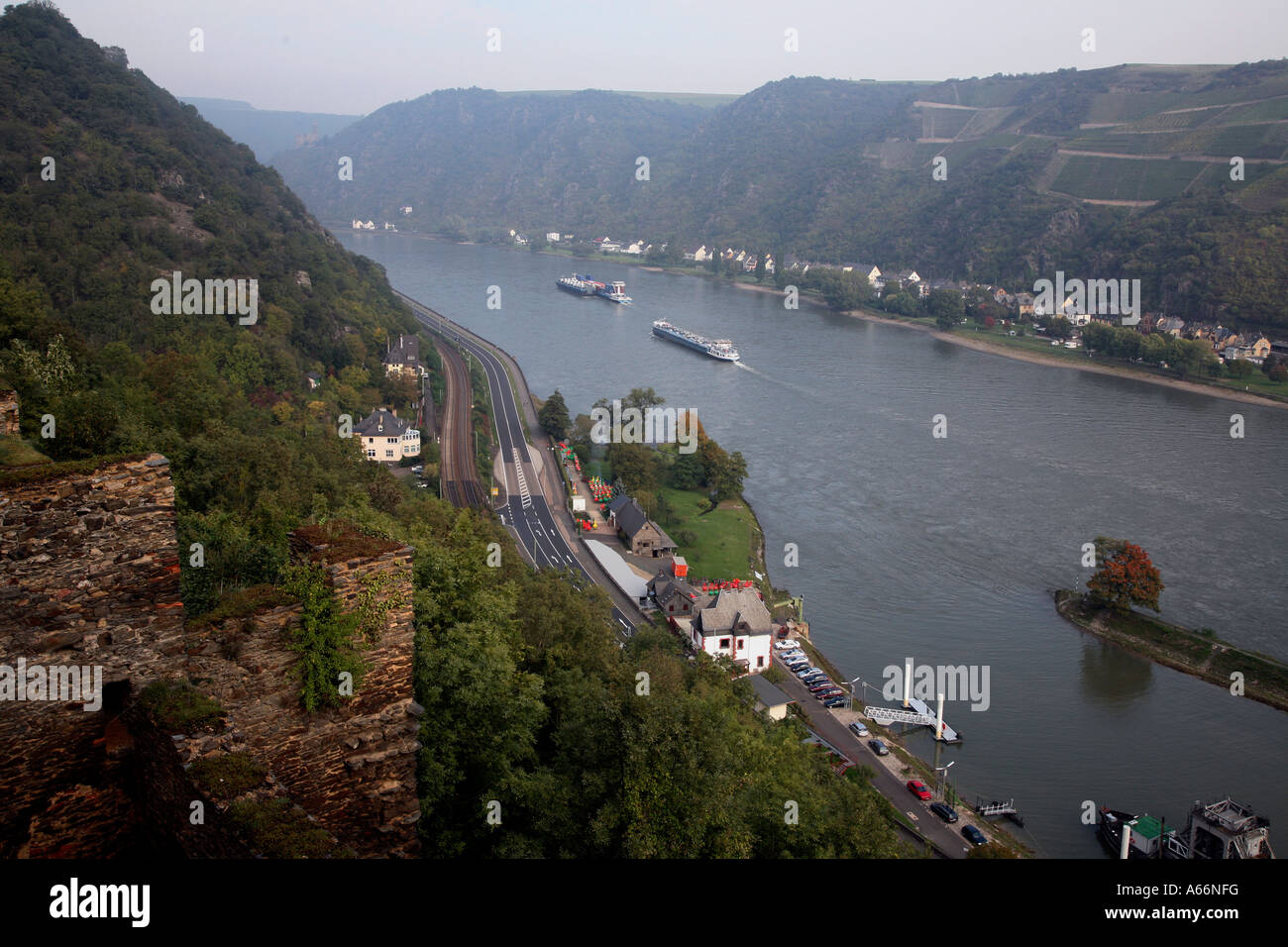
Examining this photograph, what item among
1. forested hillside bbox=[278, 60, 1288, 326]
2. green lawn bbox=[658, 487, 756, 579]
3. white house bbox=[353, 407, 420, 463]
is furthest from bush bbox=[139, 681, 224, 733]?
forested hillside bbox=[278, 60, 1288, 326]

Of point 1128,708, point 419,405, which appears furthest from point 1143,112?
point 1128,708

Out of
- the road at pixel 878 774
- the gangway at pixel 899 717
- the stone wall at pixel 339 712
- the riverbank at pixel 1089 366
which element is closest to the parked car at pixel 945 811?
the road at pixel 878 774

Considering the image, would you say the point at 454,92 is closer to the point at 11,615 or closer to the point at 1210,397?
the point at 1210,397

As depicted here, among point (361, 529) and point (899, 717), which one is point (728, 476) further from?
point (361, 529)

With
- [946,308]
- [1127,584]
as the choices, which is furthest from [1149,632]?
[946,308]

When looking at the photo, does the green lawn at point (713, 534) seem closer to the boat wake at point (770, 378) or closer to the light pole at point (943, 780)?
the light pole at point (943, 780)
